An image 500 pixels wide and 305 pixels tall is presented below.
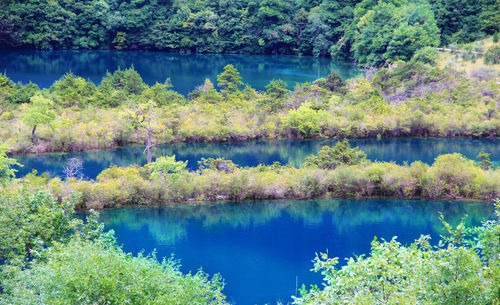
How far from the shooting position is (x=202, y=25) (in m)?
78.1

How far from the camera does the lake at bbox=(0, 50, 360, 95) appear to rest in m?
58.0

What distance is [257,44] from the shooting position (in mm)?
81375

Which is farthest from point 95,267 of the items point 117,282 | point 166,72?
point 166,72

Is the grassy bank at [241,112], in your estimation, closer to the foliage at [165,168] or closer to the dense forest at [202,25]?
the foliage at [165,168]

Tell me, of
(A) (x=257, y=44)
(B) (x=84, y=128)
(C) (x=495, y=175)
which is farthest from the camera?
(A) (x=257, y=44)

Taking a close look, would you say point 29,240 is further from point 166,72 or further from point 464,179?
point 166,72

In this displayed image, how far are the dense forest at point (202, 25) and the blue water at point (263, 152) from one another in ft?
98.0

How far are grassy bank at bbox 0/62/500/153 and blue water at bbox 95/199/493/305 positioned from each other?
1019 cm

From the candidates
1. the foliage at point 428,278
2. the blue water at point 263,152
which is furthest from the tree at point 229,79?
the foliage at point 428,278

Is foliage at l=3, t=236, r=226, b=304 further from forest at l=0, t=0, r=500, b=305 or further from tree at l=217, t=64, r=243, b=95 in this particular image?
tree at l=217, t=64, r=243, b=95

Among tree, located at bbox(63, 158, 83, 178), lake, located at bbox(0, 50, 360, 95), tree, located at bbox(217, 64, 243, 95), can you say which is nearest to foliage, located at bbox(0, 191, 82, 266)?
tree, located at bbox(63, 158, 83, 178)

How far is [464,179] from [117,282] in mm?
23003

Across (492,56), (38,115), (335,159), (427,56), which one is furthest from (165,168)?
(492,56)

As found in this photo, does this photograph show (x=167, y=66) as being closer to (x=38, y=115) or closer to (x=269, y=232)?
(x=38, y=115)
